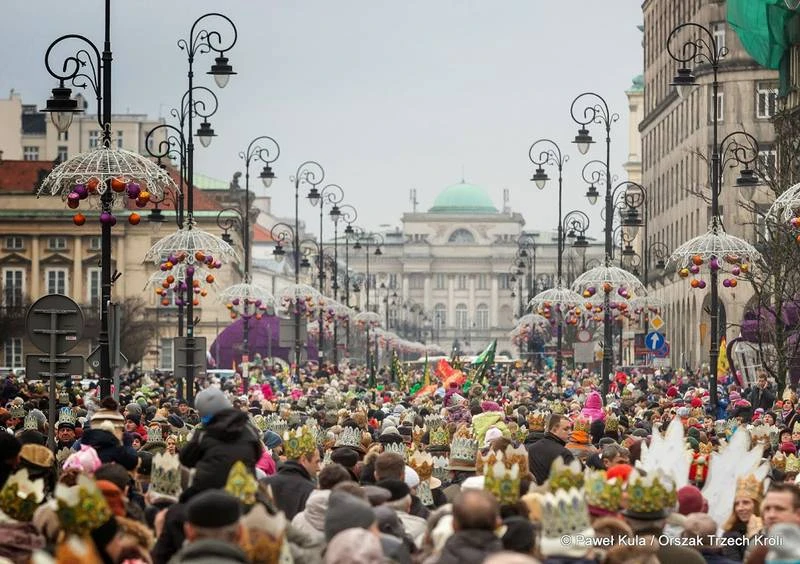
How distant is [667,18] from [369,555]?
9044 cm

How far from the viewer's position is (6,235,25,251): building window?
105188 mm

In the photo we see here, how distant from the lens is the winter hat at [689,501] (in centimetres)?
1250

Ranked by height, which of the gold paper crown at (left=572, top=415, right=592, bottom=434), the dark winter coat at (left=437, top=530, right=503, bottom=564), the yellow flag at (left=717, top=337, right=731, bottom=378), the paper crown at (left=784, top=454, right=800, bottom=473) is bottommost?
the paper crown at (left=784, top=454, right=800, bottom=473)

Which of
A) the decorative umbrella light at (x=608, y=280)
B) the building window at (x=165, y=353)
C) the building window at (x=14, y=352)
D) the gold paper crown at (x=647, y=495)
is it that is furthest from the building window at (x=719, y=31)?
the gold paper crown at (x=647, y=495)

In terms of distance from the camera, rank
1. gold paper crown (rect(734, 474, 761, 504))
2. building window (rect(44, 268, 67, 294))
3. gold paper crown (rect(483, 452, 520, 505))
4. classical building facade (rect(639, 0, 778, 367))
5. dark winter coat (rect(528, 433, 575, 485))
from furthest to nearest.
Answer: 1. building window (rect(44, 268, 67, 294))
2. classical building facade (rect(639, 0, 778, 367))
3. dark winter coat (rect(528, 433, 575, 485))
4. gold paper crown (rect(734, 474, 761, 504))
5. gold paper crown (rect(483, 452, 520, 505))

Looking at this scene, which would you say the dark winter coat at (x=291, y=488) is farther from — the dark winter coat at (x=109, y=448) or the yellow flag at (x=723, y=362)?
the yellow flag at (x=723, y=362)

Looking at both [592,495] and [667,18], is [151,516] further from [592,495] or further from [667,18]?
[667,18]

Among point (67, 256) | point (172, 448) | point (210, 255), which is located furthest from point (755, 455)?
point (67, 256)

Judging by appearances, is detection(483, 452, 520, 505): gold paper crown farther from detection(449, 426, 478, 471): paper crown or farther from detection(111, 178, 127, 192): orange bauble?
detection(111, 178, 127, 192): orange bauble

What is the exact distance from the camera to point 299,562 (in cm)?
1038

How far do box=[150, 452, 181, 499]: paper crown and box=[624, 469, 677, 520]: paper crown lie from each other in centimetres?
331

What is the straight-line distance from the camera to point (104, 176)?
23.5 m

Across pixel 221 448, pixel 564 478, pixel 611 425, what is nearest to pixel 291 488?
pixel 221 448

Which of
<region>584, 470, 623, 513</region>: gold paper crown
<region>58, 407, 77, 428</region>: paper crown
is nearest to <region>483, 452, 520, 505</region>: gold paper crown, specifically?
<region>584, 470, 623, 513</region>: gold paper crown
